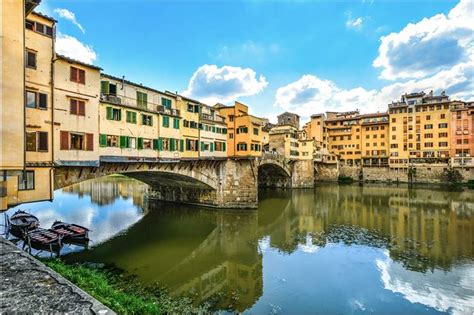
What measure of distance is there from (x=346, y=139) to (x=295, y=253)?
71.0 meters

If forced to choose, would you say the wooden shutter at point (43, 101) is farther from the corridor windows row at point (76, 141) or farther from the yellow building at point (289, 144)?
the yellow building at point (289, 144)

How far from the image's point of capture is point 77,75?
17.7 metres

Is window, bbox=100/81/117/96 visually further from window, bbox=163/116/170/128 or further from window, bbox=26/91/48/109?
window, bbox=163/116/170/128

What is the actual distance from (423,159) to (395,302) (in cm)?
6907

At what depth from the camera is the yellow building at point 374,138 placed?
248ft

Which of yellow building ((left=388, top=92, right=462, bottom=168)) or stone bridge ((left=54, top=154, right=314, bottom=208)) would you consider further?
yellow building ((left=388, top=92, right=462, bottom=168))

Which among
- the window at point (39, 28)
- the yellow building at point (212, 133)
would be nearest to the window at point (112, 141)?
the window at point (39, 28)

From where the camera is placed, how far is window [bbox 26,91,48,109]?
14969 mm

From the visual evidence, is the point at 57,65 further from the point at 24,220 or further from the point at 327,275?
the point at 327,275

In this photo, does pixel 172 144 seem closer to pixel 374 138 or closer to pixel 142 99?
pixel 142 99

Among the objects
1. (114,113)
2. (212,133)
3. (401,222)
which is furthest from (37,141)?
(401,222)

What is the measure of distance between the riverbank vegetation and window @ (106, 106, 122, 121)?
1115cm

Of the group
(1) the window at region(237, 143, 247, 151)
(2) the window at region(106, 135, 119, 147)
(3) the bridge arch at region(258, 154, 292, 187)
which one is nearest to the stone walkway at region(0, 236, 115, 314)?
(2) the window at region(106, 135, 119, 147)

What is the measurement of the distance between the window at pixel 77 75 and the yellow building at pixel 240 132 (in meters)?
22.0
